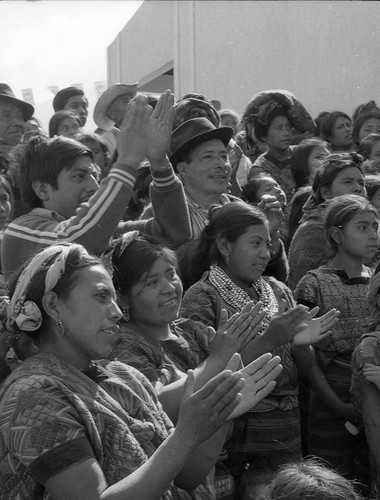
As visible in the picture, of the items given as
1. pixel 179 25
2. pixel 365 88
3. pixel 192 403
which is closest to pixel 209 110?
pixel 192 403

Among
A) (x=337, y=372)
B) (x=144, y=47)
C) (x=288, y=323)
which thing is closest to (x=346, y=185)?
(x=337, y=372)

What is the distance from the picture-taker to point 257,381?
3010 mm

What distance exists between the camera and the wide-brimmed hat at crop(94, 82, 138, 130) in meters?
6.42

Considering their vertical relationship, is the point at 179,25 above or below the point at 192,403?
above

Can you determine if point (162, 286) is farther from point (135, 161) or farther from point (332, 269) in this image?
point (332, 269)

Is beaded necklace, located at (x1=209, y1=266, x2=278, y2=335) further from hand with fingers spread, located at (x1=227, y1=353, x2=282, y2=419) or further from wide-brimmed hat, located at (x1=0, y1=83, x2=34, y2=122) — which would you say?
wide-brimmed hat, located at (x1=0, y1=83, x2=34, y2=122)

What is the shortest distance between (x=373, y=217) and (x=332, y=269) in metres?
0.37

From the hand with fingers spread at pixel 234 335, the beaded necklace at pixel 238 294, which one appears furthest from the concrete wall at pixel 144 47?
the hand with fingers spread at pixel 234 335

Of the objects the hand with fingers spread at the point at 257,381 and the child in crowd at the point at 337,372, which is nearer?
the hand with fingers spread at the point at 257,381

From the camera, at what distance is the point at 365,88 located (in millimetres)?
11375

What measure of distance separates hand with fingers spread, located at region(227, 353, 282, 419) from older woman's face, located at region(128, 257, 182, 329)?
0.73 meters

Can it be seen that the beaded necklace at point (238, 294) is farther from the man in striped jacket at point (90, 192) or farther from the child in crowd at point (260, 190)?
the child in crowd at point (260, 190)

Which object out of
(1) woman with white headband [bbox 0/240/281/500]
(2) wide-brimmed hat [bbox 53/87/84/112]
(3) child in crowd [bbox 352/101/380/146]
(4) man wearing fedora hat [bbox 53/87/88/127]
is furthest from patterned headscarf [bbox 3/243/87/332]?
(3) child in crowd [bbox 352/101/380/146]

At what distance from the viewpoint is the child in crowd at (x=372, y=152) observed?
7215mm
